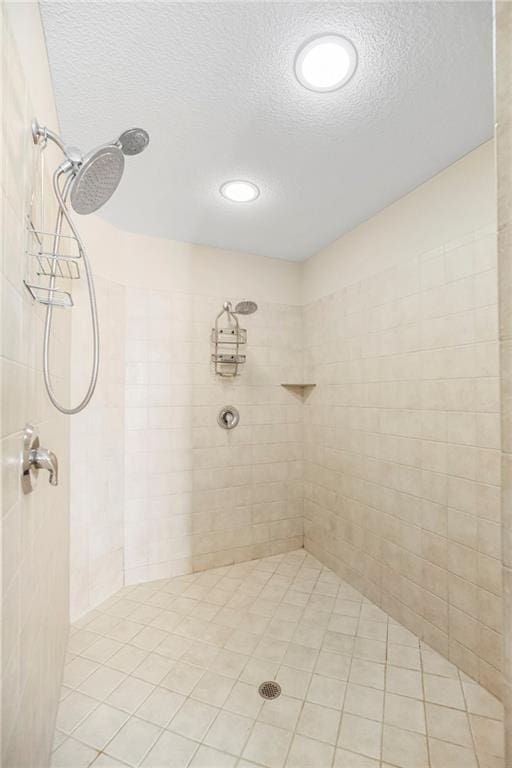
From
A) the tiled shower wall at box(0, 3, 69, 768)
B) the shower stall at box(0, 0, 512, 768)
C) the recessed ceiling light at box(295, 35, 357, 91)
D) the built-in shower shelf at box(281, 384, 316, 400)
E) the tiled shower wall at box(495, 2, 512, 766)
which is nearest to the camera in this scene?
the tiled shower wall at box(495, 2, 512, 766)

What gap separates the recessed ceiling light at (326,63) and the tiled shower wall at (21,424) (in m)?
0.81

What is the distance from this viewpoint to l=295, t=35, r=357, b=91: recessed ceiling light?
1.17m

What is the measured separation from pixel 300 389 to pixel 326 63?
6.98 feet

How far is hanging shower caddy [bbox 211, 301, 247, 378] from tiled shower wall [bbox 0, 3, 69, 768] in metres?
1.49

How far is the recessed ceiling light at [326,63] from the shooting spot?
1.17m

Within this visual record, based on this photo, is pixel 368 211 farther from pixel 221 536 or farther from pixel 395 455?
pixel 221 536

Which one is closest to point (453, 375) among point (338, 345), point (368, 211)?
point (338, 345)

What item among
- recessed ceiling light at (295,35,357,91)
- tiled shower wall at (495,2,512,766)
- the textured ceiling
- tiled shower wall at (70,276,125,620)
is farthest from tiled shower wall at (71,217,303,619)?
tiled shower wall at (495,2,512,766)

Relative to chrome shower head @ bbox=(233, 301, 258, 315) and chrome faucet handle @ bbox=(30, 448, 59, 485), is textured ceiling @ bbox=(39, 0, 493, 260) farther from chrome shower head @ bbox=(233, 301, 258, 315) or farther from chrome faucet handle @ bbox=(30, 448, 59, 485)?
chrome faucet handle @ bbox=(30, 448, 59, 485)

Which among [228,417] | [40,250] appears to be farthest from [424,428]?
[40,250]

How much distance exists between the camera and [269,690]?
155 cm

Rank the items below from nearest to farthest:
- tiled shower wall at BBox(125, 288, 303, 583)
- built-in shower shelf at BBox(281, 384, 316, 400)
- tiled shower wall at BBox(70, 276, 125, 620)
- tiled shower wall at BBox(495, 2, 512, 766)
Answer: tiled shower wall at BBox(495, 2, 512, 766) → tiled shower wall at BBox(70, 276, 125, 620) → tiled shower wall at BBox(125, 288, 303, 583) → built-in shower shelf at BBox(281, 384, 316, 400)

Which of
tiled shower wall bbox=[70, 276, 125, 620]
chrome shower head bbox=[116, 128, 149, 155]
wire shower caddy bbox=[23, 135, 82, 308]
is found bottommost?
tiled shower wall bbox=[70, 276, 125, 620]

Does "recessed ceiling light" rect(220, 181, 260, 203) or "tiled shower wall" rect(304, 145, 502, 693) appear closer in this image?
"tiled shower wall" rect(304, 145, 502, 693)
